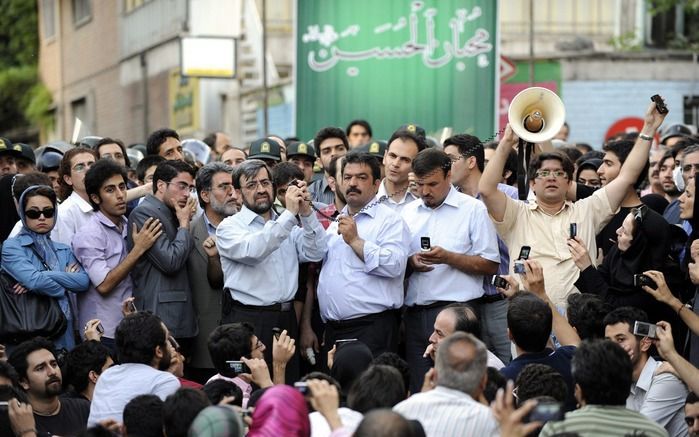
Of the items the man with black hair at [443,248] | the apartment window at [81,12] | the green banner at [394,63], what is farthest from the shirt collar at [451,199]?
the apartment window at [81,12]

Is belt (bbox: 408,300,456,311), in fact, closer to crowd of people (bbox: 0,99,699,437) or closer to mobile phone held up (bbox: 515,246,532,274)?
crowd of people (bbox: 0,99,699,437)

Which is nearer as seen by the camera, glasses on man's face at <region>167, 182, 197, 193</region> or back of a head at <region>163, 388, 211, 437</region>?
back of a head at <region>163, 388, 211, 437</region>

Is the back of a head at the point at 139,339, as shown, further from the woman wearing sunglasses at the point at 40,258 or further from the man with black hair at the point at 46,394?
the woman wearing sunglasses at the point at 40,258

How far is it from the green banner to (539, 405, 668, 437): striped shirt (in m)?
9.85

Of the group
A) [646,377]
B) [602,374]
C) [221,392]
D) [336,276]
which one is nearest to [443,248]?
[336,276]

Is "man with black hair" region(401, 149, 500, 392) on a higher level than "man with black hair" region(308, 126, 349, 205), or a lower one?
lower

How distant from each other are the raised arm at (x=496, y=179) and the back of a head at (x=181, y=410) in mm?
3229

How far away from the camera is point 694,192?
28.6 feet

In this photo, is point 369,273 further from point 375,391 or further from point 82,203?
point 375,391

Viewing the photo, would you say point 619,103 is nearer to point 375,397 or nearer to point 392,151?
point 392,151

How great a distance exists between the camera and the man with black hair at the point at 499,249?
904 centimetres

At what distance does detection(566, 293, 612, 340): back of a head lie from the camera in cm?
809

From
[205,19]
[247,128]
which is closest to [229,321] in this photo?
[247,128]

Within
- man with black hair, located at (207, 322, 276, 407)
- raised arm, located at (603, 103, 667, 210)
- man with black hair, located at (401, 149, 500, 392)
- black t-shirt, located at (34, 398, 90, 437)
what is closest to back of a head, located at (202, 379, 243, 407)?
man with black hair, located at (207, 322, 276, 407)
